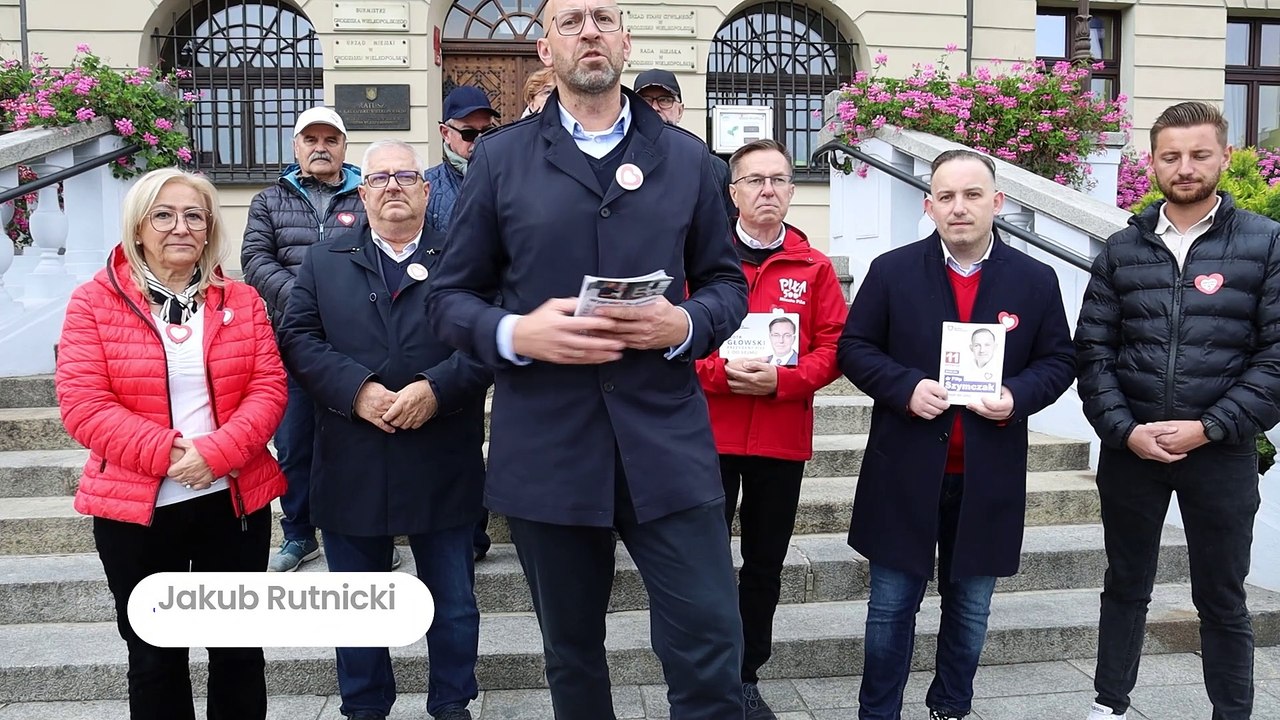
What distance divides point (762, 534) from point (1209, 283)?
5.34 feet

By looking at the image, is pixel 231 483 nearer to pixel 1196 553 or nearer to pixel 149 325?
pixel 149 325

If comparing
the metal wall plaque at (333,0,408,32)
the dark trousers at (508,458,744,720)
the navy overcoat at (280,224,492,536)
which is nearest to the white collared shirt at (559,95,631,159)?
the dark trousers at (508,458,744,720)

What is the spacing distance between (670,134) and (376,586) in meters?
1.32

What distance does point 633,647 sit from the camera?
12.1 ft

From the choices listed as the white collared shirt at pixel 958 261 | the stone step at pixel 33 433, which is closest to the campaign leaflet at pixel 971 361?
the white collared shirt at pixel 958 261

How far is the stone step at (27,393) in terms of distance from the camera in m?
5.19

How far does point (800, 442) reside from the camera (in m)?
3.22

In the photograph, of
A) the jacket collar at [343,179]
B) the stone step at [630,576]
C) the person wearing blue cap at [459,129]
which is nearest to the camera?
the stone step at [630,576]

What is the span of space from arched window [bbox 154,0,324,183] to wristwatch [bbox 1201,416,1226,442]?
1031 cm

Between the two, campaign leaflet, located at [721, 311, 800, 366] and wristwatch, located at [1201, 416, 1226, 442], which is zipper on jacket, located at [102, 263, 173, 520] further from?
wristwatch, located at [1201, 416, 1226, 442]

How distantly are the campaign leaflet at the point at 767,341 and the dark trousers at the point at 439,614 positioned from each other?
113cm

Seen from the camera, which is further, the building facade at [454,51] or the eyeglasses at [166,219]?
the building facade at [454,51]

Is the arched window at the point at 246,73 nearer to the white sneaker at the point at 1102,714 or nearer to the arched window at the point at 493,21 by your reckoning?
the arched window at the point at 493,21

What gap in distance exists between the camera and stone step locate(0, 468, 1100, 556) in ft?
13.7
